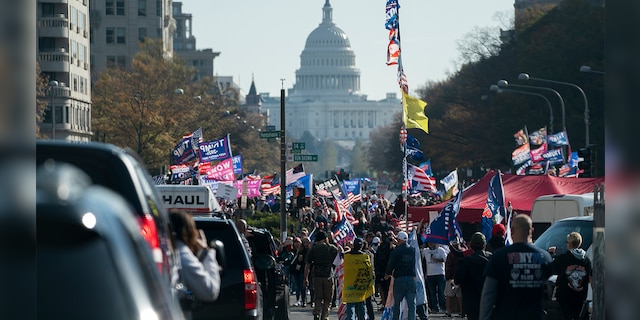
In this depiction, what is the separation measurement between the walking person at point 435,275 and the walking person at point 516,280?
1608 cm

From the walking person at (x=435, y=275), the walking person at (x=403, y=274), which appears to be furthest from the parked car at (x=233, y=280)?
the walking person at (x=435, y=275)

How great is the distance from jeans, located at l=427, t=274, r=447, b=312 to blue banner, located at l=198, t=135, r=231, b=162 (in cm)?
1904

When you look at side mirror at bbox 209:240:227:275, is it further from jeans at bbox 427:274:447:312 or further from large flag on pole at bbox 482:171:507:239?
jeans at bbox 427:274:447:312

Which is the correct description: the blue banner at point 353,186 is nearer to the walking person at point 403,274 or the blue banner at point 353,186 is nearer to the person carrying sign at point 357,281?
the person carrying sign at point 357,281

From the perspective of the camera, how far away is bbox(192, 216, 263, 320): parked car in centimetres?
1124

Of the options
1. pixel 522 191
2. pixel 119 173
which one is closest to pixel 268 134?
pixel 522 191

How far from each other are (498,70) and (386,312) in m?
70.6

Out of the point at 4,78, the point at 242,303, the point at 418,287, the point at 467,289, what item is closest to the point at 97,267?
the point at 4,78

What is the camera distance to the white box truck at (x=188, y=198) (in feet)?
63.9

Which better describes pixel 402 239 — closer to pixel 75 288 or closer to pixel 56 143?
pixel 56 143

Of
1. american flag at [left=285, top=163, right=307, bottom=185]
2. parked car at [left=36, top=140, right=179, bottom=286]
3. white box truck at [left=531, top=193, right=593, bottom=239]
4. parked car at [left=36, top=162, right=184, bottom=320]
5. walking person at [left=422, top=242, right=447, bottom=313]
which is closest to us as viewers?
parked car at [left=36, top=162, right=184, bottom=320]

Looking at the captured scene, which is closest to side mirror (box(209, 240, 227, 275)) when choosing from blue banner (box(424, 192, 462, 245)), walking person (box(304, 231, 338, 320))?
walking person (box(304, 231, 338, 320))

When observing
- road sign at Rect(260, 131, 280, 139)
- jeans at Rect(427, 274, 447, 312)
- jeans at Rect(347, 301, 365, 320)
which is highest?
road sign at Rect(260, 131, 280, 139)

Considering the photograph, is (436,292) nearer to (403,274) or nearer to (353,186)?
(403,274)
